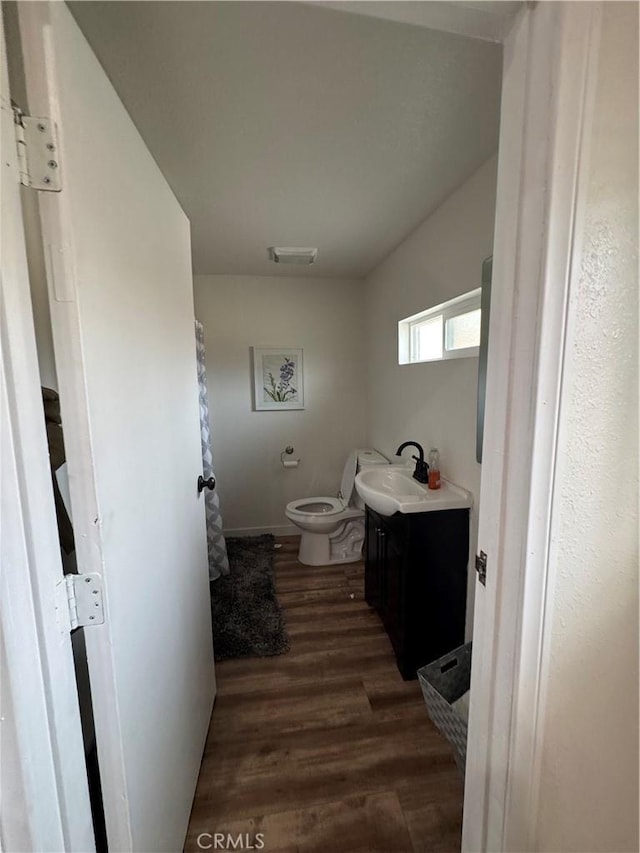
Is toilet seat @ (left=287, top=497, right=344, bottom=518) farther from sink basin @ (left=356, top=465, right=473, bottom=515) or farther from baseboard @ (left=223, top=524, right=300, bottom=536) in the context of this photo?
sink basin @ (left=356, top=465, right=473, bottom=515)

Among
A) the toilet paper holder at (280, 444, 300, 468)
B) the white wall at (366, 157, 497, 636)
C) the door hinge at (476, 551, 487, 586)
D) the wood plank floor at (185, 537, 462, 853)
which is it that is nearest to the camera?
the door hinge at (476, 551, 487, 586)

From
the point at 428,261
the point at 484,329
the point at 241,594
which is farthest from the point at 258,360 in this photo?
the point at 484,329

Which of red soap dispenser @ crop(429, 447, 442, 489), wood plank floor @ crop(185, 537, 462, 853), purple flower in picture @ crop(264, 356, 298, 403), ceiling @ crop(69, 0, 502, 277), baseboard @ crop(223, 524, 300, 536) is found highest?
ceiling @ crop(69, 0, 502, 277)

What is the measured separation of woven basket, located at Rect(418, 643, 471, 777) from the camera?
1.16 meters

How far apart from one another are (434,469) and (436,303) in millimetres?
888

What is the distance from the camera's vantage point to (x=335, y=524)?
2650 mm

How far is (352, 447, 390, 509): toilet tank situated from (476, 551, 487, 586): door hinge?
177 cm

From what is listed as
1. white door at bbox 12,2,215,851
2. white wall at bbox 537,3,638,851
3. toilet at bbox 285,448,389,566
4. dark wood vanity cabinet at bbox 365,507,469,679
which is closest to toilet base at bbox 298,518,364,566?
toilet at bbox 285,448,389,566

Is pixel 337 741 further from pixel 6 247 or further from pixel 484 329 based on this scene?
pixel 6 247

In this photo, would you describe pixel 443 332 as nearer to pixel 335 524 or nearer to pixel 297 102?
pixel 297 102

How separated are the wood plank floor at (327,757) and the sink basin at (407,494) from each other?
33.1 inches

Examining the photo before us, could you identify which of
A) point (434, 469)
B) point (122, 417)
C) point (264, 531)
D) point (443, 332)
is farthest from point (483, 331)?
point (264, 531)

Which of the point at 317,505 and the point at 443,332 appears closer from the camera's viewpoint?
the point at 443,332

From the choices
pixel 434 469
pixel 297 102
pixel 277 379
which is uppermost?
pixel 297 102
